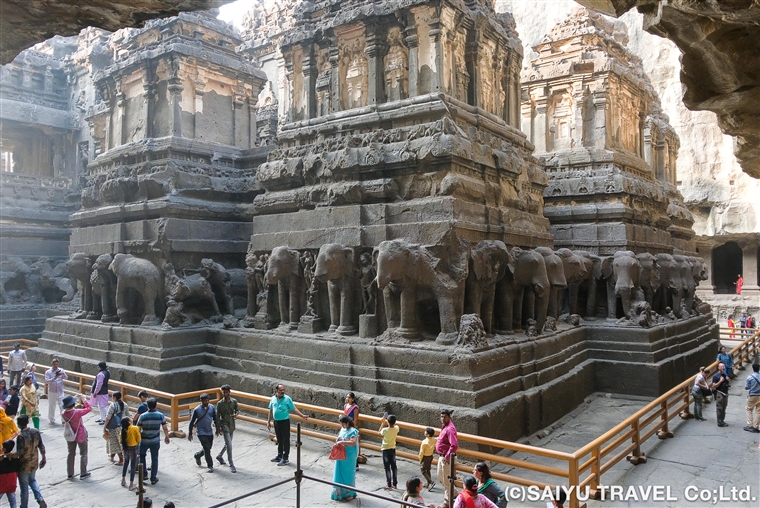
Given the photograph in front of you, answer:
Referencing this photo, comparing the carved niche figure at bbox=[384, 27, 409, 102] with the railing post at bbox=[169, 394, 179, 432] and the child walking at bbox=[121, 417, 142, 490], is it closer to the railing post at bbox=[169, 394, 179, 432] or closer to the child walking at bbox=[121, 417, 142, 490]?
the railing post at bbox=[169, 394, 179, 432]

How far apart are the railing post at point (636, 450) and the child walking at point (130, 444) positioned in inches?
253

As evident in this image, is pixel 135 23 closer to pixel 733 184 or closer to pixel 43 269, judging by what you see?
pixel 43 269

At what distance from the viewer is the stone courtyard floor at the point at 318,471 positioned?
22.4ft

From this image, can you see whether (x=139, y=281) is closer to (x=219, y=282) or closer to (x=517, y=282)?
(x=219, y=282)

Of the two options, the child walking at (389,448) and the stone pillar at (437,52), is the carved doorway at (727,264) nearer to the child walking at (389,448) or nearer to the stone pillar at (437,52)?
the stone pillar at (437,52)

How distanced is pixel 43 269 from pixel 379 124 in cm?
1529

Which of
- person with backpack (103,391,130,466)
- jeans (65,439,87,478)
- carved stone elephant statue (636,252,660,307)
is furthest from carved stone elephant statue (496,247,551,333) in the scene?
jeans (65,439,87,478)

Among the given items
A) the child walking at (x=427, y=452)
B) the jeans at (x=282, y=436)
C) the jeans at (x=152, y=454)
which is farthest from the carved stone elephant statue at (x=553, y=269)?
the jeans at (x=152, y=454)

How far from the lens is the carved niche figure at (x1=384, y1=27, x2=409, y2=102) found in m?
10.6

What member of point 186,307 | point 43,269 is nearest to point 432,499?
point 186,307

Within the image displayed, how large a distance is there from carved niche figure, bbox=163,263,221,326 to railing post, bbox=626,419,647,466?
342 inches

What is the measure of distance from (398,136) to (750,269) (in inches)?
998

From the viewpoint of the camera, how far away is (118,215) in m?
13.5

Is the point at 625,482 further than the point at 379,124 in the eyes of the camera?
No
